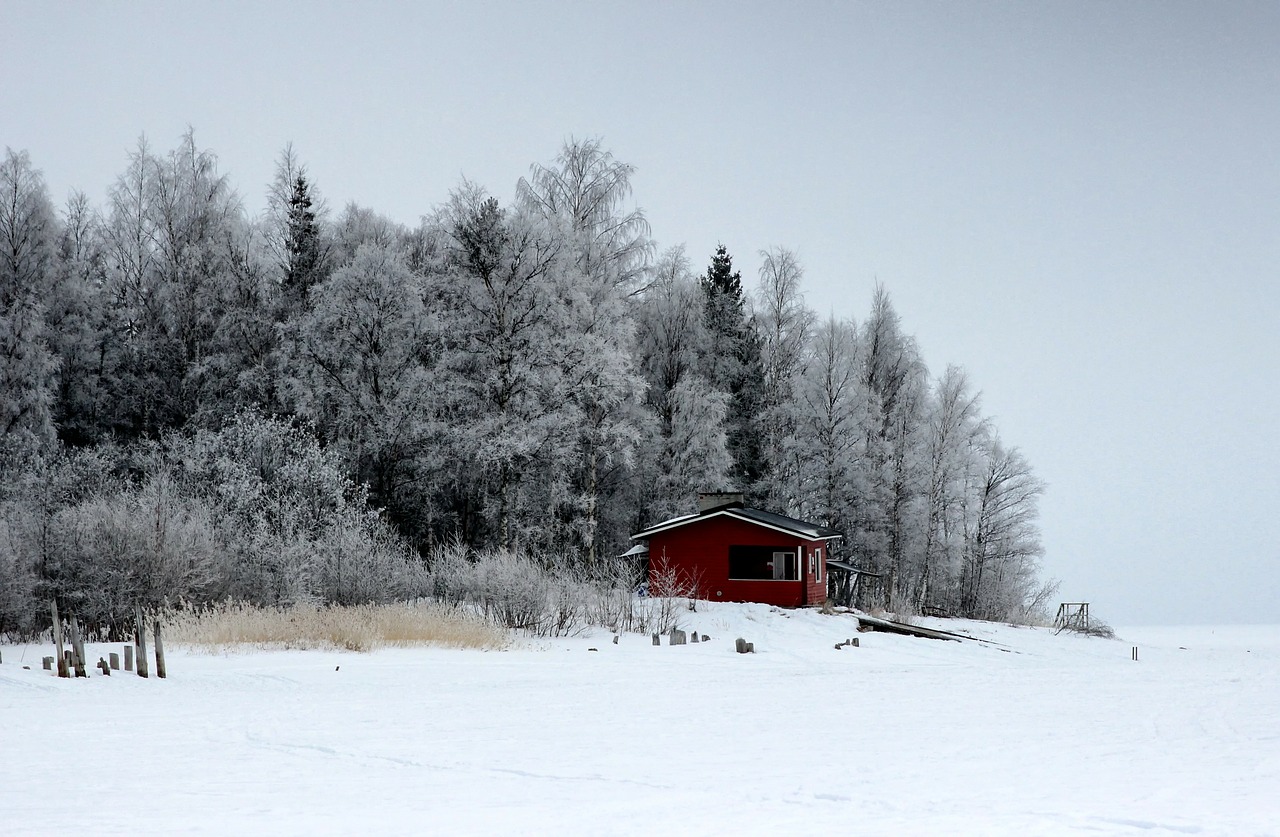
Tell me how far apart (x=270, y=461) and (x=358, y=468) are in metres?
4.95

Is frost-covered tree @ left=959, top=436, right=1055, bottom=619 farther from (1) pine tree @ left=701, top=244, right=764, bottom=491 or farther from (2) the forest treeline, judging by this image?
(1) pine tree @ left=701, top=244, right=764, bottom=491

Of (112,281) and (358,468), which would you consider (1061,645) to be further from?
(112,281)

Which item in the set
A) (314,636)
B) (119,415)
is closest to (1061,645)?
(314,636)

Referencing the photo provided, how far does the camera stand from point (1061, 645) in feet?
107

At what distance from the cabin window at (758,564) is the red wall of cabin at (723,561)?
334 millimetres

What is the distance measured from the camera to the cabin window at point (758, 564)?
35.0m

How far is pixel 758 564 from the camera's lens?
3894 cm

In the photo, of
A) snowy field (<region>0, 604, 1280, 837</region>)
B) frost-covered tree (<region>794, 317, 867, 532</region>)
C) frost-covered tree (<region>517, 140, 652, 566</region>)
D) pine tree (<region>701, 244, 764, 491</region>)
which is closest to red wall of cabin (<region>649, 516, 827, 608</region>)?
frost-covered tree (<region>517, 140, 652, 566</region>)

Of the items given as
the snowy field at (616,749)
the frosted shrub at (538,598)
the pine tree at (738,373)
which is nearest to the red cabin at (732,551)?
the frosted shrub at (538,598)

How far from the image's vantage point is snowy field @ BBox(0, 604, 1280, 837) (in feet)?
23.7

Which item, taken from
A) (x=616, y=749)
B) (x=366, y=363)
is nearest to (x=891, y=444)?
(x=366, y=363)

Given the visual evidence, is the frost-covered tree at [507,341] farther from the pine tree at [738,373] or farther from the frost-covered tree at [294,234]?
the pine tree at [738,373]

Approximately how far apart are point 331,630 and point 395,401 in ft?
49.9

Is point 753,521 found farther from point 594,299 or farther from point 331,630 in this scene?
point 331,630
